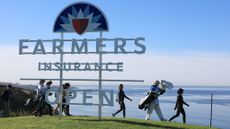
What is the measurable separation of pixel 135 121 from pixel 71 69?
2856mm

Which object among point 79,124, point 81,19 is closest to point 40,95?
point 81,19

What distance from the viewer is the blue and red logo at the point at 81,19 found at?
856 inches

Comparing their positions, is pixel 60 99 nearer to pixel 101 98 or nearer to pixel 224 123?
pixel 101 98

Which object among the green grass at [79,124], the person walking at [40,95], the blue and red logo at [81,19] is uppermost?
the blue and red logo at [81,19]

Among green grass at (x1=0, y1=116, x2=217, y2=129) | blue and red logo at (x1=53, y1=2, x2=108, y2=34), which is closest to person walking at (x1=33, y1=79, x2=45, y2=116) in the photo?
green grass at (x1=0, y1=116, x2=217, y2=129)

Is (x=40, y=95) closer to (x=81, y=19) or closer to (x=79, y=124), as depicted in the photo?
(x=81, y=19)

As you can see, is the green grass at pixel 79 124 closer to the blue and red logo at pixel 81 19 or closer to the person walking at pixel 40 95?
the person walking at pixel 40 95

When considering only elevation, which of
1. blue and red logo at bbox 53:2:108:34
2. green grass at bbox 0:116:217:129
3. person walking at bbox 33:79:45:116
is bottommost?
green grass at bbox 0:116:217:129

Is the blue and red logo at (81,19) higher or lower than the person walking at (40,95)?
higher

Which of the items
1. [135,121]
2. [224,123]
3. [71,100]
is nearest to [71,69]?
[71,100]

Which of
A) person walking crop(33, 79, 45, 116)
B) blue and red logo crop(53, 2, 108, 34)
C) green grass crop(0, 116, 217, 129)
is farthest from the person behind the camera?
person walking crop(33, 79, 45, 116)

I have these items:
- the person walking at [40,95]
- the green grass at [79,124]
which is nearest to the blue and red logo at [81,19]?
the person walking at [40,95]

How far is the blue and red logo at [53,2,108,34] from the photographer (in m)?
21.8

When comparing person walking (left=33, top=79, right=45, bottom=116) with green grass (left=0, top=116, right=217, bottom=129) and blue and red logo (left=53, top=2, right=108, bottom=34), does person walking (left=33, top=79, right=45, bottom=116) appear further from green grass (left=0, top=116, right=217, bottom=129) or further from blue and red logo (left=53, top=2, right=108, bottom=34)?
blue and red logo (left=53, top=2, right=108, bottom=34)
